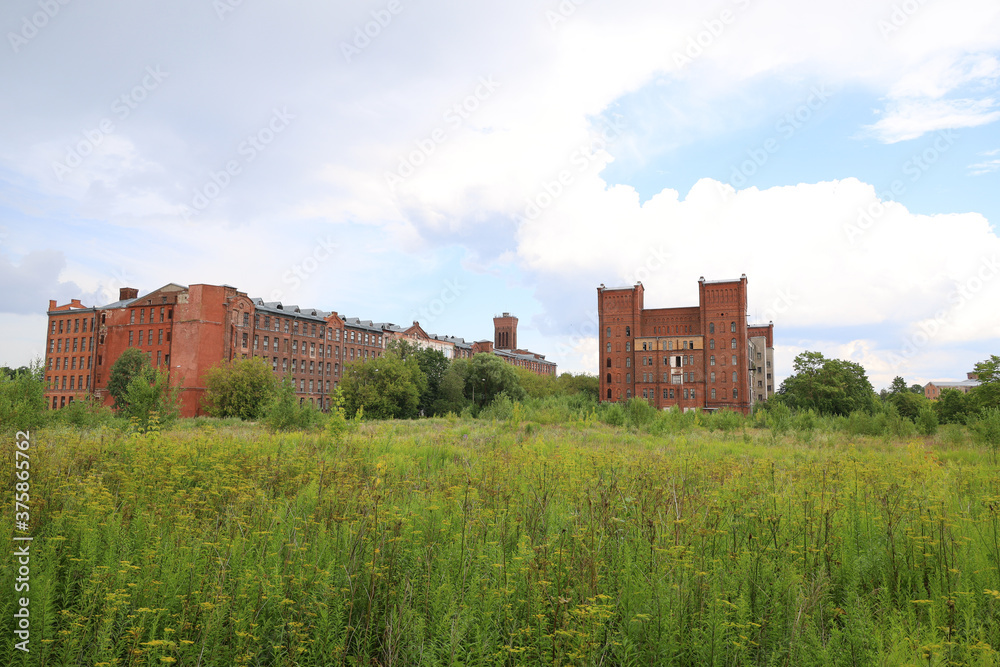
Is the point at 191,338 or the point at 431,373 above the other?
the point at 191,338

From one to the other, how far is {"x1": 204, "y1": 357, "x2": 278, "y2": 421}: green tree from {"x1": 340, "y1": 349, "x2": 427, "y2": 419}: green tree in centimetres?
884

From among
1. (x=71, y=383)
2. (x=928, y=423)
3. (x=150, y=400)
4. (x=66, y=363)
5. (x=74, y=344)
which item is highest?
(x=74, y=344)

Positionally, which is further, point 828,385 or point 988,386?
point 828,385

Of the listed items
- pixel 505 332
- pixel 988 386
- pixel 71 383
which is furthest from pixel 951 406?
pixel 505 332

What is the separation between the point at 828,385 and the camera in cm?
6231

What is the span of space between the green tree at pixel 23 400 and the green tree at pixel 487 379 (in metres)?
48.8

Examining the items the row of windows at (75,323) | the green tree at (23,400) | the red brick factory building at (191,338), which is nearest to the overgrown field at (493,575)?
the green tree at (23,400)

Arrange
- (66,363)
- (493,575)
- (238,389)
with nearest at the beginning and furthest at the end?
(493,575) → (238,389) → (66,363)

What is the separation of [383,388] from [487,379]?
1342 cm

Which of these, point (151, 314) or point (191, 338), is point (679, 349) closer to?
point (191, 338)

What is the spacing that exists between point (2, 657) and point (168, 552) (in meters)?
1.12

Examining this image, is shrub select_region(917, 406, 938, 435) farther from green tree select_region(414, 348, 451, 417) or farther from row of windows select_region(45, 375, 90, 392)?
row of windows select_region(45, 375, 90, 392)

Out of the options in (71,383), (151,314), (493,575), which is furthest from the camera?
(71,383)

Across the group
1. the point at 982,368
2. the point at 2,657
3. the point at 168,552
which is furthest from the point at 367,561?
the point at 982,368
